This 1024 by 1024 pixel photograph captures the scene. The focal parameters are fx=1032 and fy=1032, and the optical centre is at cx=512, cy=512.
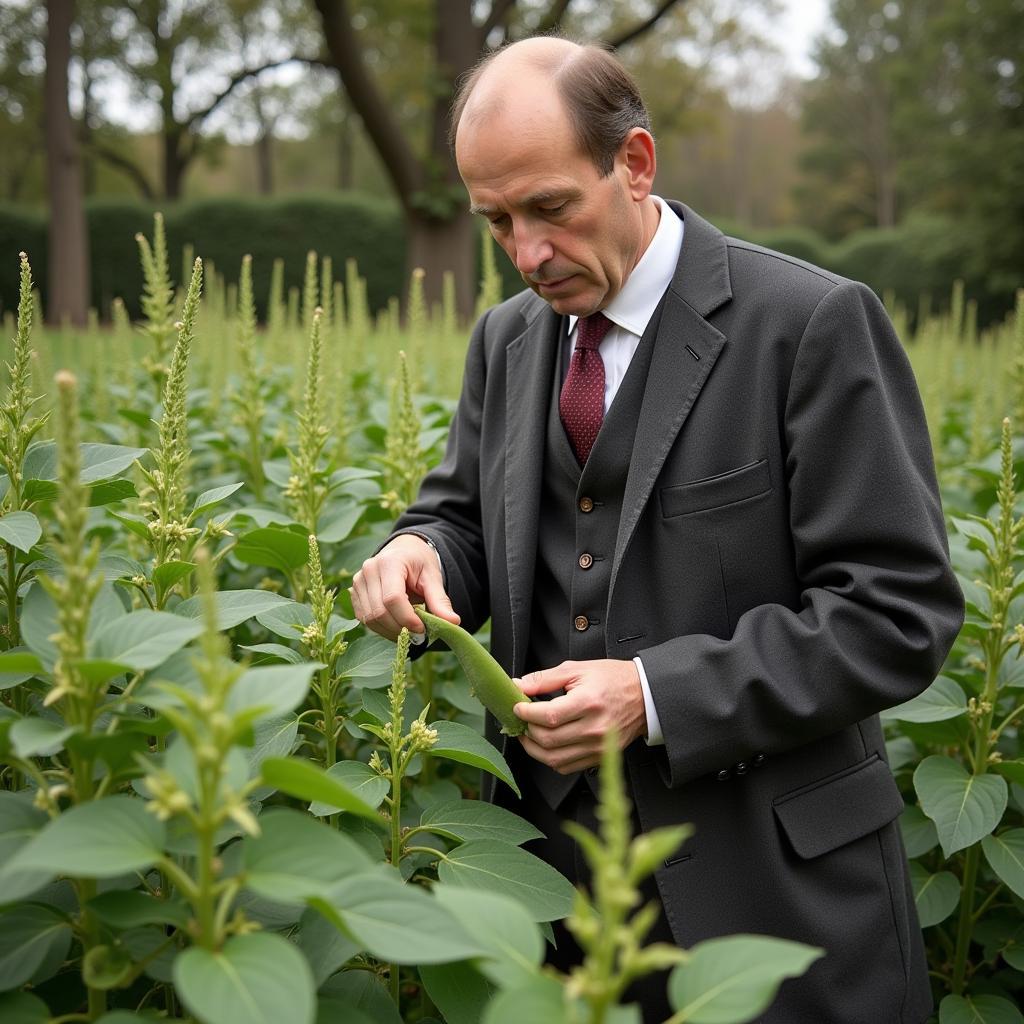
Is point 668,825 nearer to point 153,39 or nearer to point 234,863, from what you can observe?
point 234,863

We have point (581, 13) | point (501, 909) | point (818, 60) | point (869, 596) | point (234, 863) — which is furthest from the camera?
point (818, 60)

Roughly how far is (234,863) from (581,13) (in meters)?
32.5

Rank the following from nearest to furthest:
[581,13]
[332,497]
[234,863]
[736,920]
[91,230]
A: [234,863] → [736,920] → [332,497] → [91,230] → [581,13]

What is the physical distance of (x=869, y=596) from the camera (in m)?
1.97

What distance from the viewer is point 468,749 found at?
6.24 feet

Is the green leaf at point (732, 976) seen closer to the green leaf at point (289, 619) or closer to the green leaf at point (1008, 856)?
the green leaf at point (289, 619)

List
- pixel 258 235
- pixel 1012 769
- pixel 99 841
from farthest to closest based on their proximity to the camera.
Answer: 1. pixel 258 235
2. pixel 1012 769
3. pixel 99 841

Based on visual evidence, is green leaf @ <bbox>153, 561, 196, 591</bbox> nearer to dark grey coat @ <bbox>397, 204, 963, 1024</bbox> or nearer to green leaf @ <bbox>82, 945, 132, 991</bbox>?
green leaf @ <bbox>82, 945, 132, 991</bbox>

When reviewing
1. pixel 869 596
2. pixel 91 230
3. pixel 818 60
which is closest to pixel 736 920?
pixel 869 596

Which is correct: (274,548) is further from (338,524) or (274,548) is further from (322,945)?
(322,945)

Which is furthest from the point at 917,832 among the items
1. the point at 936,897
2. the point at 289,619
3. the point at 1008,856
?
the point at 289,619

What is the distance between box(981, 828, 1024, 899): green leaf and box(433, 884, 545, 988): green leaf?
5.44 feet

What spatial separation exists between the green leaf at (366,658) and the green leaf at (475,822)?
0.30 meters

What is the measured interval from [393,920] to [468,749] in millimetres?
649
